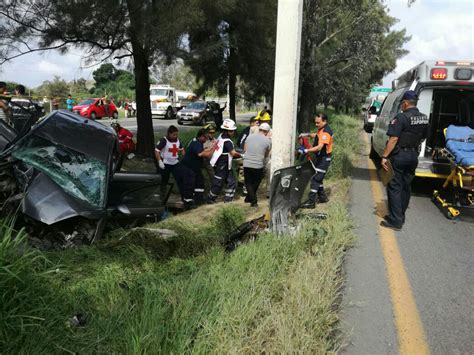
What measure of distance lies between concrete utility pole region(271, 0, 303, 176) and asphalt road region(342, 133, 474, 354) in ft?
4.75

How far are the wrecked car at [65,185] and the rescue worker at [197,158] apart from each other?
208 cm

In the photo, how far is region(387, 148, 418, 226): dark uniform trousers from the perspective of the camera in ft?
18.8

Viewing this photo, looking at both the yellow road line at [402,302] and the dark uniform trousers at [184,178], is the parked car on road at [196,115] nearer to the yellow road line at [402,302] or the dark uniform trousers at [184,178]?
the dark uniform trousers at [184,178]

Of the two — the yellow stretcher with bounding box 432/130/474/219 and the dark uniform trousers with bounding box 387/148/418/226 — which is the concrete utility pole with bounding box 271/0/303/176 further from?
the yellow stretcher with bounding box 432/130/474/219

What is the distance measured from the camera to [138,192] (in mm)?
5641

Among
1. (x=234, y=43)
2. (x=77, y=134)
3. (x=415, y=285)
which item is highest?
(x=234, y=43)

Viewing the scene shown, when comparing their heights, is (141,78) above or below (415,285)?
above

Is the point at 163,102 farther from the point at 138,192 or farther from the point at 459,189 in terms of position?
the point at 459,189

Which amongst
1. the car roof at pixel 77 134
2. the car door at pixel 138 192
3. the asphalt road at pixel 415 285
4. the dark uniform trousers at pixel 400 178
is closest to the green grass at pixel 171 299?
the asphalt road at pixel 415 285

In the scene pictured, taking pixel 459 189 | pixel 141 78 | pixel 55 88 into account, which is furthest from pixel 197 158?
pixel 55 88

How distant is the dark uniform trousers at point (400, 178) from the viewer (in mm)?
5742

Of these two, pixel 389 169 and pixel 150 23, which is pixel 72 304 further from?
pixel 150 23

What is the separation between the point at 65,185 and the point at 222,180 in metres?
3.67

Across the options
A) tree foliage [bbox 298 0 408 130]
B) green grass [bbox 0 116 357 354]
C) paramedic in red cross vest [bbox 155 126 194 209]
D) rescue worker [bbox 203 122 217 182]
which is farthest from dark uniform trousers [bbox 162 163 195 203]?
tree foliage [bbox 298 0 408 130]
